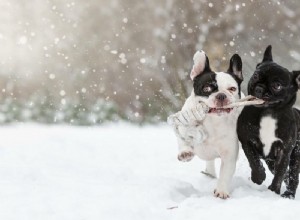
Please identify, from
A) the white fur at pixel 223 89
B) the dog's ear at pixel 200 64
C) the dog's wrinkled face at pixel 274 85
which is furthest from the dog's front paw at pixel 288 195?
the dog's ear at pixel 200 64

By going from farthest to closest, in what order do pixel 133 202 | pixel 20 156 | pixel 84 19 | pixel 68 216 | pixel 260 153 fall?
pixel 84 19 → pixel 20 156 → pixel 260 153 → pixel 133 202 → pixel 68 216

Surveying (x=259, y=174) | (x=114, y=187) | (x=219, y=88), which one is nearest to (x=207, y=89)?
(x=219, y=88)

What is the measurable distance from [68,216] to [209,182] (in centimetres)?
193

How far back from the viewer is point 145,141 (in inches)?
346

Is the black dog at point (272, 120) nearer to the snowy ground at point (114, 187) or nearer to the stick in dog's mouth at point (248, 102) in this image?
the stick in dog's mouth at point (248, 102)

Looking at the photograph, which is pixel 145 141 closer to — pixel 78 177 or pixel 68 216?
pixel 78 177

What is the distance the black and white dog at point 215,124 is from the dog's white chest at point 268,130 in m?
0.29

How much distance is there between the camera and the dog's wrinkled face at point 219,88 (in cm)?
435

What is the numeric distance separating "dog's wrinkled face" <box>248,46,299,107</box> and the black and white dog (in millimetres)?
245

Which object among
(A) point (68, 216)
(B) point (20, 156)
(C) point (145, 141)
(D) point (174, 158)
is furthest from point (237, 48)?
(A) point (68, 216)

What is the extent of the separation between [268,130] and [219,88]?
520 mm

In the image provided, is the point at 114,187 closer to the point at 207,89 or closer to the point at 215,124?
the point at 215,124

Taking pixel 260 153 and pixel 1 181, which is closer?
pixel 260 153

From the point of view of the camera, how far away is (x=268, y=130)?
4.31 meters
